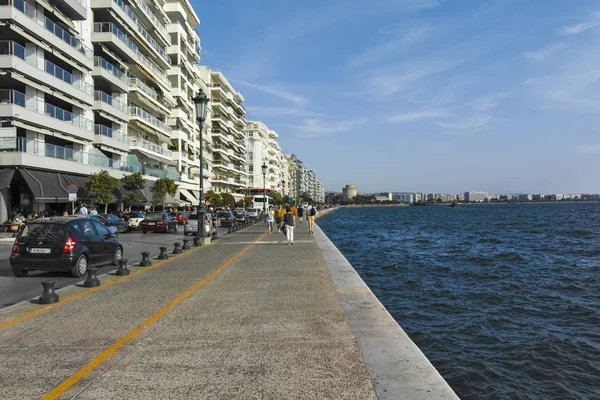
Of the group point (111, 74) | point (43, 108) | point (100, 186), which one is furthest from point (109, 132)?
point (43, 108)

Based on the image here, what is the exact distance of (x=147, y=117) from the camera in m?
47.8

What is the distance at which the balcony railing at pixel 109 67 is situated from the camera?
3772 centimetres

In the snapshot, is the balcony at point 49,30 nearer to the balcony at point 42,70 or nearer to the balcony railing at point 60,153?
the balcony at point 42,70

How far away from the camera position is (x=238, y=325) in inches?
234

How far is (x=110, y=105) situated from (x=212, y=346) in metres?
38.9

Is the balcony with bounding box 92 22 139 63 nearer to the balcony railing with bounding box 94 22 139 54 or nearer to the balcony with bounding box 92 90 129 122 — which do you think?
the balcony railing with bounding box 94 22 139 54

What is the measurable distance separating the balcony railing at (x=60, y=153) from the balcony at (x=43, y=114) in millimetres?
1382

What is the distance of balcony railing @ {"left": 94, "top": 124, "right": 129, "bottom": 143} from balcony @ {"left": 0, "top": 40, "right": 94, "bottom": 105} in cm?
260

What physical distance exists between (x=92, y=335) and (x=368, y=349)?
10.8ft

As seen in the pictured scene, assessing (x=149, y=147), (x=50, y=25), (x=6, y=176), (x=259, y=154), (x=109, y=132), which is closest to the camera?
(x=6, y=176)

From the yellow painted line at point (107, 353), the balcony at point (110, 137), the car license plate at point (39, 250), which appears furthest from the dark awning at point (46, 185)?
the yellow painted line at point (107, 353)

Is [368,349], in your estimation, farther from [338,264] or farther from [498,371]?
Answer: [338,264]

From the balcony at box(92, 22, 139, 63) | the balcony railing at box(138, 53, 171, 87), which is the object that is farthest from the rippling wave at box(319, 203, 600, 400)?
the balcony railing at box(138, 53, 171, 87)

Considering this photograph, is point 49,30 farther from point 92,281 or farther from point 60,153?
point 92,281
